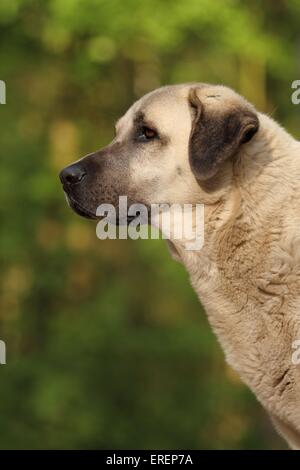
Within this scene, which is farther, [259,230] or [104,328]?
[104,328]

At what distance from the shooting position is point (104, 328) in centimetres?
1473

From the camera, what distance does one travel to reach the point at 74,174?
17.6ft

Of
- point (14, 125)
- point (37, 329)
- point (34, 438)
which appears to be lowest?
point (34, 438)

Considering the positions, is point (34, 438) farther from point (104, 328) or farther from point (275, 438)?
point (275, 438)

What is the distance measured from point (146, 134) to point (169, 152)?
0.18 m

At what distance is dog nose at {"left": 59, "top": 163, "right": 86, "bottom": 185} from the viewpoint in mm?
5359

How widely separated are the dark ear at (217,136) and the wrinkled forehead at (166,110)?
162 mm

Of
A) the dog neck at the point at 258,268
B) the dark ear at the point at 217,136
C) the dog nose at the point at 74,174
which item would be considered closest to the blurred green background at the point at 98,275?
the dog nose at the point at 74,174

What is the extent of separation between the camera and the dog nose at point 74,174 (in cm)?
536

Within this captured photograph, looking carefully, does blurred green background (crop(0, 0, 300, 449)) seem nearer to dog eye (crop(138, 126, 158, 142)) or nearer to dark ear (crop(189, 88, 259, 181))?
dog eye (crop(138, 126, 158, 142))

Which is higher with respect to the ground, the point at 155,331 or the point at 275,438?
the point at 155,331

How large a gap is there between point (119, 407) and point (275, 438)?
2434 millimetres

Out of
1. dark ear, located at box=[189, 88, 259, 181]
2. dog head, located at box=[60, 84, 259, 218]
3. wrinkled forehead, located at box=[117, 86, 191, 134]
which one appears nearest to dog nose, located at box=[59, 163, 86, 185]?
dog head, located at box=[60, 84, 259, 218]
